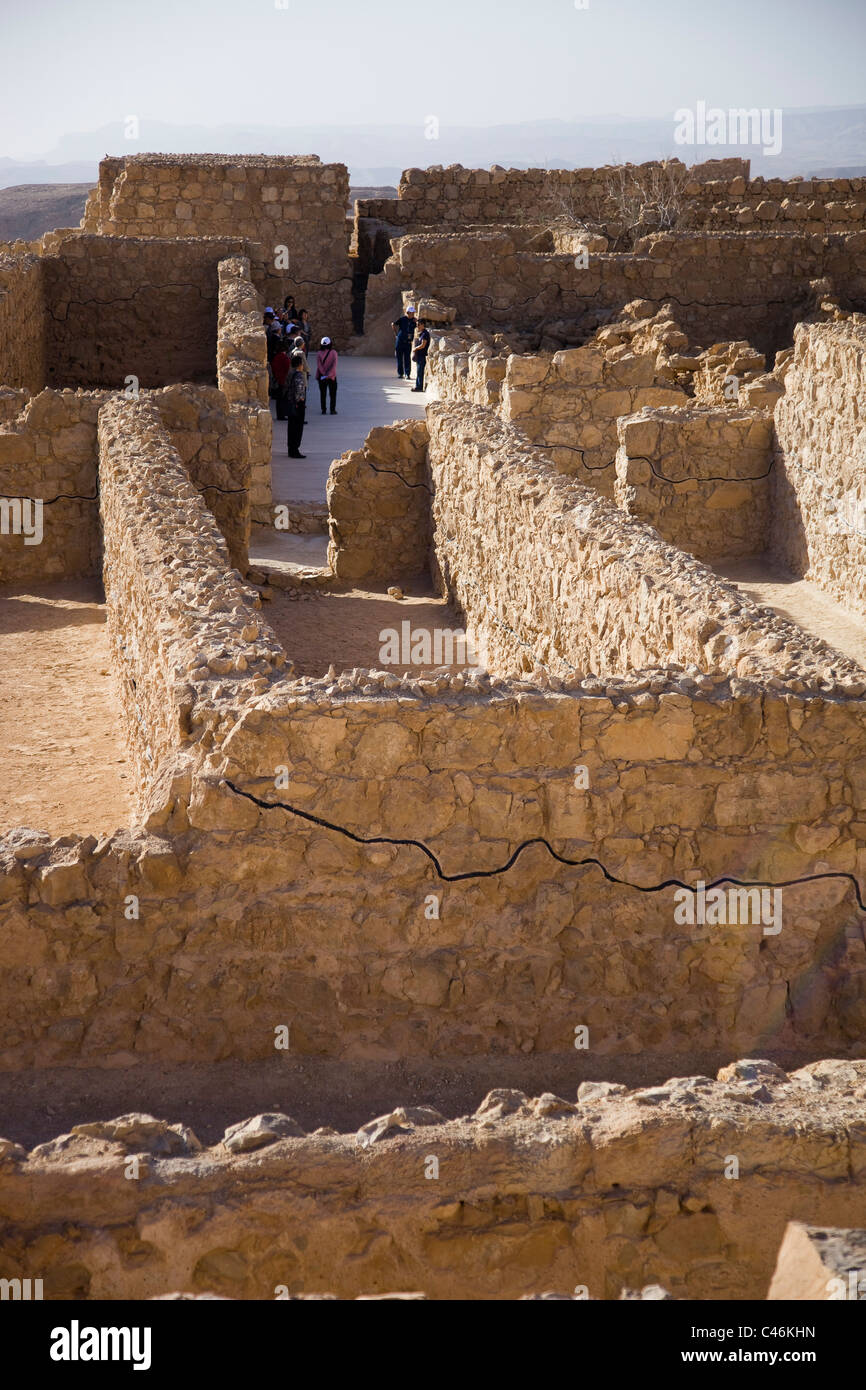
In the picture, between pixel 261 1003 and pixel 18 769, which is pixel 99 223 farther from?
pixel 261 1003

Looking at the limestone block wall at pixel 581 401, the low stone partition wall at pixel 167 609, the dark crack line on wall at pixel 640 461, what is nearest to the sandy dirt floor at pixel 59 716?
the low stone partition wall at pixel 167 609

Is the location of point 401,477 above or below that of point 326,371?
below

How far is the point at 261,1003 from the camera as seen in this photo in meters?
4.92

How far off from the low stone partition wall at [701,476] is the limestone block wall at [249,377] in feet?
10.5

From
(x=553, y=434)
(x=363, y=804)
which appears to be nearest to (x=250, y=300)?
(x=553, y=434)

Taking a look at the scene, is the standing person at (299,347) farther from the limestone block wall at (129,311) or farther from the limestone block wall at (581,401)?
the limestone block wall at (581,401)

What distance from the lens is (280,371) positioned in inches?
662

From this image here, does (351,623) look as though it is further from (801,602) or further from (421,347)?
(421,347)

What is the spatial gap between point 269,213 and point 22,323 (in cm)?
671

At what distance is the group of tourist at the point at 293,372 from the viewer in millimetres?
15586

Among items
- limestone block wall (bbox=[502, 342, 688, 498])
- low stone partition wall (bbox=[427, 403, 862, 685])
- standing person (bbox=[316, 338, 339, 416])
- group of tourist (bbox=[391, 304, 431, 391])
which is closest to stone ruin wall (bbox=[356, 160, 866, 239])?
group of tourist (bbox=[391, 304, 431, 391])

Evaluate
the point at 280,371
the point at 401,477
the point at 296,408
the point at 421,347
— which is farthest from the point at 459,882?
the point at 421,347

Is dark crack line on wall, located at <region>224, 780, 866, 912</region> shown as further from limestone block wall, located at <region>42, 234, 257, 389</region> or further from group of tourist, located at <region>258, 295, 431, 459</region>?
limestone block wall, located at <region>42, 234, 257, 389</region>

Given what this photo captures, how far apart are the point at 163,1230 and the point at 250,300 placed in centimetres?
Result: 1422
